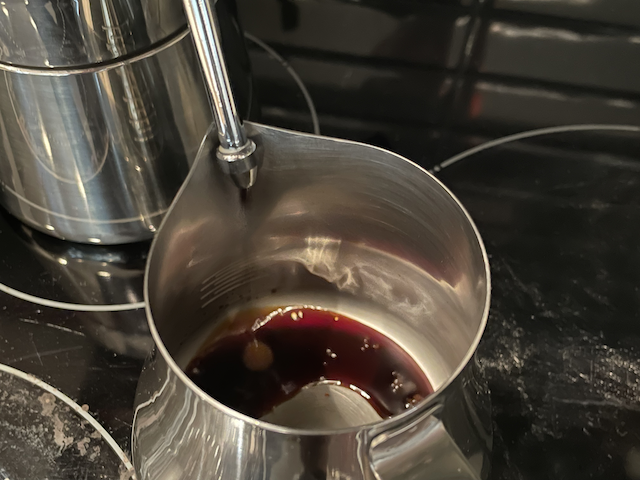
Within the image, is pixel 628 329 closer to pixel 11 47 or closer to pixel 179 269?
pixel 179 269

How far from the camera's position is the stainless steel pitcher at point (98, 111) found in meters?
0.32

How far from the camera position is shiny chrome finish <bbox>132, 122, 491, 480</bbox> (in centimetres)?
24

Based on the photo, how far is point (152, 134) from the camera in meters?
0.38

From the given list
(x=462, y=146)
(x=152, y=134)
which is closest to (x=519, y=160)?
(x=462, y=146)

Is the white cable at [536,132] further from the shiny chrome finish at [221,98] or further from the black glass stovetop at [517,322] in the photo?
the shiny chrome finish at [221,98]

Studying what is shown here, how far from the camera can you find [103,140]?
1.20 feet

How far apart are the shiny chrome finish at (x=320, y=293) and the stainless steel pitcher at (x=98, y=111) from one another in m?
0.06

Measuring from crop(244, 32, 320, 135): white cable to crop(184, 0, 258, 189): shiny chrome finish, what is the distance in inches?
6.7

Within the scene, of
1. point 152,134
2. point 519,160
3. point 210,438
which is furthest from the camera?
point 519,160

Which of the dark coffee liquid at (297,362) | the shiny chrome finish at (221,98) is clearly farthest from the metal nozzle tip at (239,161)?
the dark coffee liquid at (297,362)

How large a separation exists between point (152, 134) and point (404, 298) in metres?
0.19

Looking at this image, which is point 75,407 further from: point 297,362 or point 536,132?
point 536,132

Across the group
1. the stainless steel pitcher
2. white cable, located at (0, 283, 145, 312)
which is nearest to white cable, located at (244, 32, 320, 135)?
the stainless steel pitcher

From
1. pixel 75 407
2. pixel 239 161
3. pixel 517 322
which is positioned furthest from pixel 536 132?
pixel 75 407
